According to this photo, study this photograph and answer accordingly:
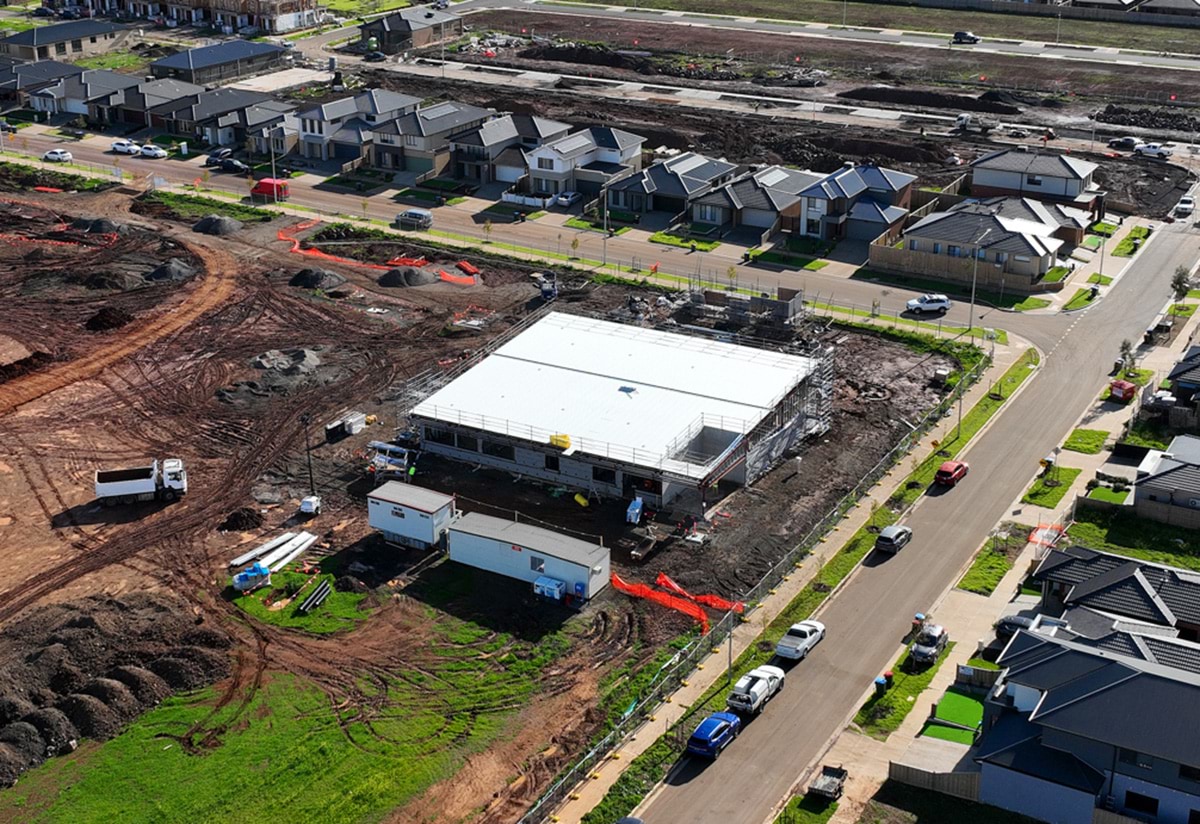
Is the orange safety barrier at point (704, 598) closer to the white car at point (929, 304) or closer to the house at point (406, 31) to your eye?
the white car at point (929, 304)

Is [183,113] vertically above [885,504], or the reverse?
[183,113]

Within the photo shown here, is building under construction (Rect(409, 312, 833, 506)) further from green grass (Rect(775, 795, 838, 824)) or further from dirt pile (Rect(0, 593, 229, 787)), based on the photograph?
green grass (Rect(775, 795, 838, 824))

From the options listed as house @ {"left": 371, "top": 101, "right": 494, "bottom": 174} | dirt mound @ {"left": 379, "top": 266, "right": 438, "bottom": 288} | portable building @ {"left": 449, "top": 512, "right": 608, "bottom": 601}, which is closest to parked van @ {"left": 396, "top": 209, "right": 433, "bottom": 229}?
dirt mound @ {"left": 379, "top": 266, "right": 438, "bottom": 288}

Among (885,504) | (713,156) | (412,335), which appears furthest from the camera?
(713,156)

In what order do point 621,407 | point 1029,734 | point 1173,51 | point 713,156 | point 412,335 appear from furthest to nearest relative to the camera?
point 1173,51, point 713,156, point 412,335, point 621,407, point 1029,734

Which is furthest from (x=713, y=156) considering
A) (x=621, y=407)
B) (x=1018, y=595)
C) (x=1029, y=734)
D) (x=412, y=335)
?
(x=1029, y=734)

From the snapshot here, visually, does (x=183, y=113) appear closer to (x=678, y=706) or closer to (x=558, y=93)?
(x=558, y=93)

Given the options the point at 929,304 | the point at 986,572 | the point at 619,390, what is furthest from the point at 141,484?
the point at 929,304
